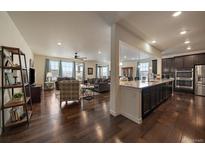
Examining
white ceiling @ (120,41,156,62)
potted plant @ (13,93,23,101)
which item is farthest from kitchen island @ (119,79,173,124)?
potted plant @ (13,93,23,101)

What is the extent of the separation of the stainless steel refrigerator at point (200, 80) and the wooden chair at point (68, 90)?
21.3ft

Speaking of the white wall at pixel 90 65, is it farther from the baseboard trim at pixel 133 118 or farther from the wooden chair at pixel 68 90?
the baseboard trim at pixel 133 118

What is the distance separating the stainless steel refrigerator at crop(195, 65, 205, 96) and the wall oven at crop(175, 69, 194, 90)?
10.7 inches

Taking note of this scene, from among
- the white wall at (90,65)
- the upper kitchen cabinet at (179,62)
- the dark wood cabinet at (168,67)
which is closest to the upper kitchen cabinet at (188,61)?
the upper kitchen cabinet at (179,62)

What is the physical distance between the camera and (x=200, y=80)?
5.55 meters

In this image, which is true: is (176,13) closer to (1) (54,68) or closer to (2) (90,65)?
(1) (54,68)

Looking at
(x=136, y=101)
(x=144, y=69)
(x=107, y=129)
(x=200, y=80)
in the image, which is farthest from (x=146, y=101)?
(x=144, y=69)

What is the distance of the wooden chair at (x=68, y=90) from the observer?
393cm

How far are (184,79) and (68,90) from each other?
6.82 meters

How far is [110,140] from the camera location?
1842 millimetres

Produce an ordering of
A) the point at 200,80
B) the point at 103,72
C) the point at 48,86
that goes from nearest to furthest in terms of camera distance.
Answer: the point at 200,80 < the point at 48,86 < the point at 103,72
